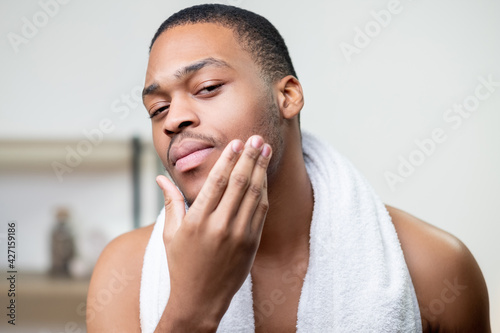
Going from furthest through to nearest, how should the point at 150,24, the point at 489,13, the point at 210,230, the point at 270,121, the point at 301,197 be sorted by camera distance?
the point at 150,24, the point at 489,13, the point at 301,197, the point at 270,121, the point at 210,230

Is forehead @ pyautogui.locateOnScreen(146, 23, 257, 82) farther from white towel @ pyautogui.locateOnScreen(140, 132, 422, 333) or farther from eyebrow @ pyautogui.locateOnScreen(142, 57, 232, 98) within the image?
white towel @ pyautogui.locateOnScreen(140, 132, 422, 333)

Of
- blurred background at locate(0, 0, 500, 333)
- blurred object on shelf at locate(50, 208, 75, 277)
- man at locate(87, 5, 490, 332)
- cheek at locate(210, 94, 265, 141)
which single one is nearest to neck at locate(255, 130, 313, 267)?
man at locate(87, 5, 490, 332)

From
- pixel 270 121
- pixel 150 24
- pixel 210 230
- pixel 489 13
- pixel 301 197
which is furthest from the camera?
pixel 150 24

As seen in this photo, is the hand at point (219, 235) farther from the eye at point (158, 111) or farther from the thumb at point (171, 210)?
the eye at point (158, 111)

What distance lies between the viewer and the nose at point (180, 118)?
0.80 m

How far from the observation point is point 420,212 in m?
1.59

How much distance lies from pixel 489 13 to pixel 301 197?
1.09 meters

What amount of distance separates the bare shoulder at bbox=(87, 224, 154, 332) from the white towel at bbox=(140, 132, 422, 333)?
44 mm

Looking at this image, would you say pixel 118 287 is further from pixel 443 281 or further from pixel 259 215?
pixel 443 281

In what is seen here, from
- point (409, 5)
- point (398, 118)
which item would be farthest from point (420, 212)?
point (409, 5)

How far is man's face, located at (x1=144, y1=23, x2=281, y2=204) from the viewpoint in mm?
806

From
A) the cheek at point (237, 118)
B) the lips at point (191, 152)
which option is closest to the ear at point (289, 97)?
the cheek at point (237, 118)

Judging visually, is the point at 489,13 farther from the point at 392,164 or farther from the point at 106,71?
the point at 106,71

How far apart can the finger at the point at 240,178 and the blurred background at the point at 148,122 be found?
3.33 feet
